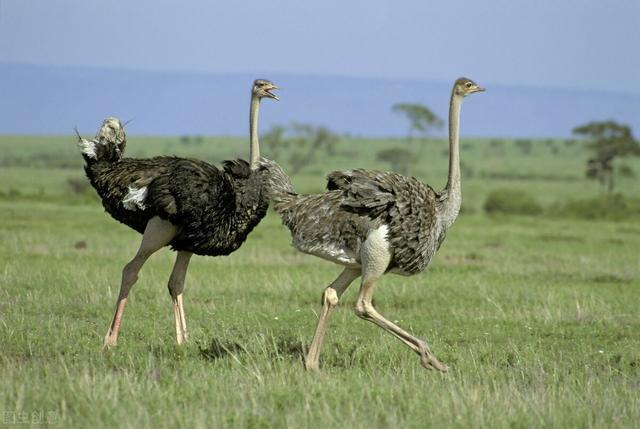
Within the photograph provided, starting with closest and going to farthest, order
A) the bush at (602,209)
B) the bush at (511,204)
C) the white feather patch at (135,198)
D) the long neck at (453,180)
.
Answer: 1. the long neck at (453,180)
2. the white feather patch at (135,198)
3. the bush at (602,209)
4. the bush at (511,204)

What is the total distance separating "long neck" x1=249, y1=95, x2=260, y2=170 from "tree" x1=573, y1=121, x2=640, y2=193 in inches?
1428

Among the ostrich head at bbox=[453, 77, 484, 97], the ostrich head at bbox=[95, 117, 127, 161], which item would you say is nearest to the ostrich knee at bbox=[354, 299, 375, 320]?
the ostrich head at bbox=[453, 77, 484, 97]

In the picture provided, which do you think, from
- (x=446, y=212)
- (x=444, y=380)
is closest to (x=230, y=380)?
(x=444, y=380)

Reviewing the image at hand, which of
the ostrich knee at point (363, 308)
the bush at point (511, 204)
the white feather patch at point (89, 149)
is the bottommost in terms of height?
the bush at point (511, 204)

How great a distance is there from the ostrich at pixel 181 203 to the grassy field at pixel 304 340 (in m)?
0.61

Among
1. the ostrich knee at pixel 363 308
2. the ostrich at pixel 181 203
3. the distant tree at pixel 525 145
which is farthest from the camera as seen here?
the distant tree at pixel 525 145

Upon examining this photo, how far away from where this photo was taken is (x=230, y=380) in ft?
21.4

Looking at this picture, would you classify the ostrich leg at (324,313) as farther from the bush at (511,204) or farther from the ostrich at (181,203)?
the bush at (511,204)

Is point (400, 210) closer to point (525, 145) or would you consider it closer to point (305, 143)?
point (305, 143)

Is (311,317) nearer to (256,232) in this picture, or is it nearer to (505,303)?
(505,303)

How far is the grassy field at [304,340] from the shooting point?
582cm

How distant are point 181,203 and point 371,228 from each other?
147 cm

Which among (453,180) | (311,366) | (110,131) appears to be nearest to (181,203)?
(110,131)

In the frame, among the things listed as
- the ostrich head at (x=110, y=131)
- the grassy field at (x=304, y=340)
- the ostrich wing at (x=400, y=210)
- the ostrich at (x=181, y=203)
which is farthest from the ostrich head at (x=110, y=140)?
the ostrich wing at (x=400, y=210)
